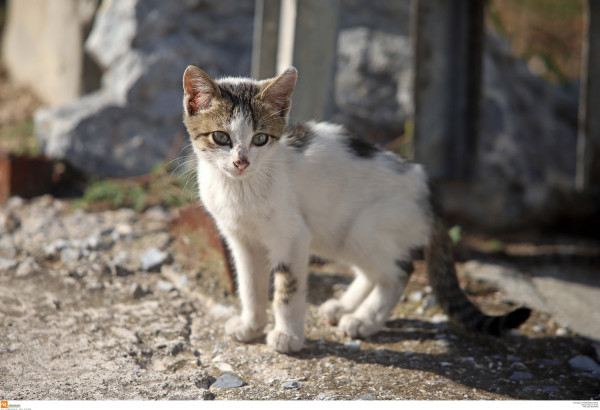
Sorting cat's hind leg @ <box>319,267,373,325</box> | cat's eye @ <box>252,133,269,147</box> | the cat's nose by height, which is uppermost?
cat's eye @ <box>252,133,269,147</box>

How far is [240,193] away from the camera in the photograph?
2945mm

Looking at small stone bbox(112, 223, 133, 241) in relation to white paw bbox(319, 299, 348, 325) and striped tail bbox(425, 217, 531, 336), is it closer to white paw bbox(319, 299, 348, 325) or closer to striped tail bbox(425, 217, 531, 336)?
white paw bbox(319, 299, 348, 325)

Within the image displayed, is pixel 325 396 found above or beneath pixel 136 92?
beneath

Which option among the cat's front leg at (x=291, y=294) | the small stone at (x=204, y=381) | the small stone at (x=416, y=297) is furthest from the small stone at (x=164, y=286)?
the small stone at (x=416, y=297)

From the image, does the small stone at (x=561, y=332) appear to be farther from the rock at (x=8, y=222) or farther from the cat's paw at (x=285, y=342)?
the rock at (x=8, y=222)

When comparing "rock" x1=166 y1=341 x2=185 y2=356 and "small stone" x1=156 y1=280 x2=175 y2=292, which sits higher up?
"small stone" x1=156 y1=280 x2=175 y2=292


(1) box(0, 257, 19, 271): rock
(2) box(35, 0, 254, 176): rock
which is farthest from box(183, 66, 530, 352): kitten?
(2) box(35, 0, 254, 176): rock

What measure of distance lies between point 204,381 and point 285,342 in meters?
0.47

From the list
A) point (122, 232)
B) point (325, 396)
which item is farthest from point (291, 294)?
point (122, 232)

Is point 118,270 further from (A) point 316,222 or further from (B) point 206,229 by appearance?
(A) point 316,222

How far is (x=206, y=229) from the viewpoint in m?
3.80

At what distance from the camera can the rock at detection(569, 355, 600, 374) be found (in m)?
3.05

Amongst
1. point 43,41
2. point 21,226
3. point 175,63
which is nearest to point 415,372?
point 21,226

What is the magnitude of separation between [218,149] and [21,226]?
Answer: 237 centimetres
